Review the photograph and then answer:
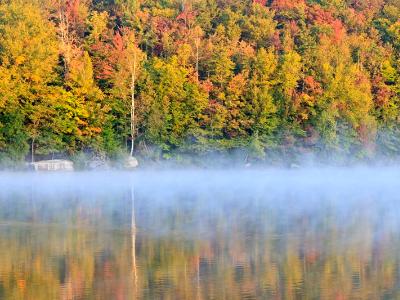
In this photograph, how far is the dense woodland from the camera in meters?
46.1

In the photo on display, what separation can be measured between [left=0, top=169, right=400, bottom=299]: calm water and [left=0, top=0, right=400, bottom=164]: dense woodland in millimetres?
14721

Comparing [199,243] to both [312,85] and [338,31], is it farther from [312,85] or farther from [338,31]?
[338,31]

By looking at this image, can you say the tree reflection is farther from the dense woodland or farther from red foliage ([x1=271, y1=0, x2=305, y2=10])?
red foliage ([x1=271, y1=0, x2=305, y2=10])

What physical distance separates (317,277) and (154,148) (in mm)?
34242

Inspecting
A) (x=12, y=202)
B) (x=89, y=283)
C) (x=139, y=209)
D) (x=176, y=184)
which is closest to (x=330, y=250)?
(x=89, y=283)

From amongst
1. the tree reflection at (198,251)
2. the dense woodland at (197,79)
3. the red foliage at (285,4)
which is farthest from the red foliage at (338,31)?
the tree reflection at (198,251)

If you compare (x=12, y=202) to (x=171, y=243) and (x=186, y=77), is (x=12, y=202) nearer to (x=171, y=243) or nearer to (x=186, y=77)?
(x=171, y=243)

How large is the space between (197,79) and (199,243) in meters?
33.6

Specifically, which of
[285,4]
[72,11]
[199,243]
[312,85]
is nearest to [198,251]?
[199,243]

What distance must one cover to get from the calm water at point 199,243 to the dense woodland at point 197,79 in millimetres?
14721

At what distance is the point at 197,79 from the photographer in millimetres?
50344

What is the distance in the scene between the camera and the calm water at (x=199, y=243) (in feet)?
42.3

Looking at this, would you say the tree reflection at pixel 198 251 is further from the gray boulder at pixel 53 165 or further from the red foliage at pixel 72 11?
the red foliage at pixel 72 11

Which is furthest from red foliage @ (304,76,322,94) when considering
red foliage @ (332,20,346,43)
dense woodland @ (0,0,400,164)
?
red foliage @ (332,20,346,43)
